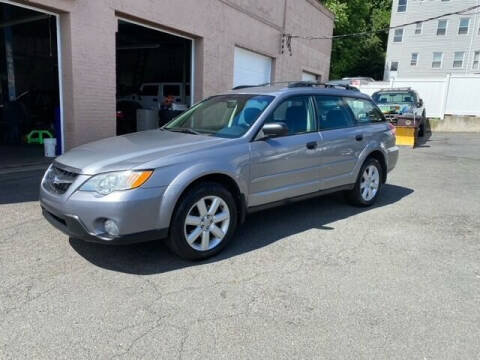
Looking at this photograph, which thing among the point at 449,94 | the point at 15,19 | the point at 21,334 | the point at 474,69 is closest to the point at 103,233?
the point at 21,334

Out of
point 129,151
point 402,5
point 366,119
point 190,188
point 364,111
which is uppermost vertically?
point 402,5

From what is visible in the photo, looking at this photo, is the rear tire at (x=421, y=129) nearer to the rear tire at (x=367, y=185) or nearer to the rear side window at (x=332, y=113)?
the rear tire at (x=367, y=185)

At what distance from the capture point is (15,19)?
11.8 meters

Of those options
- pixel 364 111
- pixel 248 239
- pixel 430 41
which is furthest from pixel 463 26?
pixel 248 239

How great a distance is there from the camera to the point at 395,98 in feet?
53.0

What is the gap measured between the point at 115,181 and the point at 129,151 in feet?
1.52

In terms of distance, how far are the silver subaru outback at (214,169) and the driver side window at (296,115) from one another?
0.5 inches

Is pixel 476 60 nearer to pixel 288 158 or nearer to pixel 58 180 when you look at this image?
pixel 288 158

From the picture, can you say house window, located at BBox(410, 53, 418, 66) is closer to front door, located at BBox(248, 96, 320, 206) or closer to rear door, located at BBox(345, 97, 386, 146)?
rear door, located at BBox(345, 97, 386, 146)

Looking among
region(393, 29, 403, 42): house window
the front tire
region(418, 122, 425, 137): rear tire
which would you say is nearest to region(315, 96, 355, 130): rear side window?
the front tire

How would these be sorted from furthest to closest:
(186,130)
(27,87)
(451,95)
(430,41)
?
(430,41) → (451,95) → (27,87) → (186,130)

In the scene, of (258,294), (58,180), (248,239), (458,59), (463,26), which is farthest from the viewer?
(458,59)

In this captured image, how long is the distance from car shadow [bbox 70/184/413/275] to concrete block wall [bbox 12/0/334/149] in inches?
181

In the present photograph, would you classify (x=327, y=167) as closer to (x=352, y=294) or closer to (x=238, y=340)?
(x=352, y=294)
